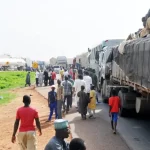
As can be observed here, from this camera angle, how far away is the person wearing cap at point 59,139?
4291 millimetres

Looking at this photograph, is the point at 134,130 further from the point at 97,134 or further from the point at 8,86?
the point at 8,86

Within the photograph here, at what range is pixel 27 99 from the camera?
7.15 meters

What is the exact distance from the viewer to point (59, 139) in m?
4.43

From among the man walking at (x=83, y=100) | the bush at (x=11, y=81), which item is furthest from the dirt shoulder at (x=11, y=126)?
the bush at (x=11, y=81)

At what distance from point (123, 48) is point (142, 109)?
233 centimetres

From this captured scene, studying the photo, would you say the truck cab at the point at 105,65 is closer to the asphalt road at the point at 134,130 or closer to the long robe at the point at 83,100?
the asphalt road at the point at 134,130

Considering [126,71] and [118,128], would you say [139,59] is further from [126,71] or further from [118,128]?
[118,128]

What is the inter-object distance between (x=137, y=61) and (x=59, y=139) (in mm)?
5874

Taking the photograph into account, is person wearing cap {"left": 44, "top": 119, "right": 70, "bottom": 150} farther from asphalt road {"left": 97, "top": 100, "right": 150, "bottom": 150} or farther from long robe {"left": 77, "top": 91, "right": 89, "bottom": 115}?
long robe {"left": 77, "top": 91, "right": 89, "bottom": 115}

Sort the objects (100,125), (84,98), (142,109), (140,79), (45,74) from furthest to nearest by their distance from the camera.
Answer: (45,74) < (84,98) < (100,125) < (142,109) < (140,79)

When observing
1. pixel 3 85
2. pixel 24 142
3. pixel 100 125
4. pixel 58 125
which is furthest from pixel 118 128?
pixel 3 85

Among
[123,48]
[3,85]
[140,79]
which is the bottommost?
[3,85]

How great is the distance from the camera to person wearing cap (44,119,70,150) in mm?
4291

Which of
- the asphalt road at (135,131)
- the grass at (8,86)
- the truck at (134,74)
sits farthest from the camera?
the grass at (8,86)
